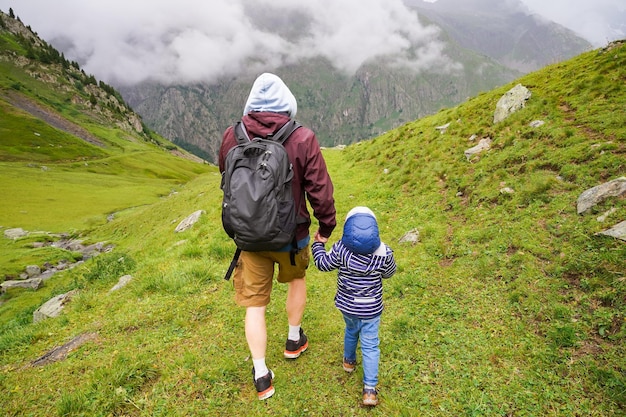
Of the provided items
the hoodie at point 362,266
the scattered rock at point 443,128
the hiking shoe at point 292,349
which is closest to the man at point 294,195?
the hoodie at point 362,266

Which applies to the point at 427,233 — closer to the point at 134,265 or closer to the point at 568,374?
the point at 568,374

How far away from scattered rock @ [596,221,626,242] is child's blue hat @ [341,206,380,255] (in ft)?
18.8

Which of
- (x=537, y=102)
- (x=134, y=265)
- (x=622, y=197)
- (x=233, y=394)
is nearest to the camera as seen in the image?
(x=233, y=394)

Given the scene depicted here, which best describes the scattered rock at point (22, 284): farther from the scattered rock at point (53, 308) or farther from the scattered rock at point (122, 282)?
the scattered rock at point (122, 282)

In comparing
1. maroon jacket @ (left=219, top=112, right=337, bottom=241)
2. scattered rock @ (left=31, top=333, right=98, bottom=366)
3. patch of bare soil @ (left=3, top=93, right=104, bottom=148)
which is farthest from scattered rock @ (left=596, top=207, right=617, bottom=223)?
patch of bare soil @ (left=3, top=93, right=104, bottom=148)

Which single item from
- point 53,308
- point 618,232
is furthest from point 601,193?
point 53,308

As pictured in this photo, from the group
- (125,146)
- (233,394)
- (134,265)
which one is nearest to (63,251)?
(134,265)

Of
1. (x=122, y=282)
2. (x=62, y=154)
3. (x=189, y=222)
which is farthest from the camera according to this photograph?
(x=62, y=154)

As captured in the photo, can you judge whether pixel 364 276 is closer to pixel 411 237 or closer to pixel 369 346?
pixel 369 346

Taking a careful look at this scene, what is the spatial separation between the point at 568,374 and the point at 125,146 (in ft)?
557

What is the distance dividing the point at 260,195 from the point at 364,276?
2.34 meters

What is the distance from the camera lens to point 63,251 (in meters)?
30.5

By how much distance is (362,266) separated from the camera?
5410 millimetres

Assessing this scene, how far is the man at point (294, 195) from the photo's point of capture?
5121 millimetres
